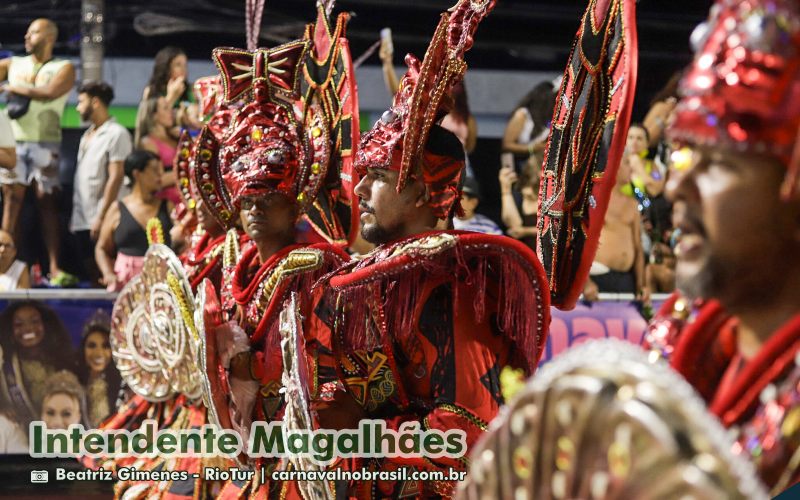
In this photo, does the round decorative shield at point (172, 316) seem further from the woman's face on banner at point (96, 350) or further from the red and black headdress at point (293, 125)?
the woman's face on banner at point (96, 350)

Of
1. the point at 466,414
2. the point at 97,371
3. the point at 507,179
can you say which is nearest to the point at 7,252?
the point at 97,371

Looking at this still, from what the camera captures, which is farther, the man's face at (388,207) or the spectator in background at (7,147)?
the spectator in background at (7,147)

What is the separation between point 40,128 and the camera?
634 centimetres

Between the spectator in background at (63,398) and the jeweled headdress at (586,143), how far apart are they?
4163 millimetres

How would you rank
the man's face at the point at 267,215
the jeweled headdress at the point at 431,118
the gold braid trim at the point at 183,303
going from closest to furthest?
1. the jeweled headdress at the point at 431,118
2. the man's face at the point at 267,215
3. the gold braid trim at the point at 183,303

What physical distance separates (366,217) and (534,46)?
11.3ft

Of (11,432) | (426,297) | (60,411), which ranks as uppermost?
(426,297)

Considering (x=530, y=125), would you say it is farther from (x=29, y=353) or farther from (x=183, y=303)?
(x=29, y=353)

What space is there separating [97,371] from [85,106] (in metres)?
1.49

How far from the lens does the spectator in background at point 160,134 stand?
6324mm

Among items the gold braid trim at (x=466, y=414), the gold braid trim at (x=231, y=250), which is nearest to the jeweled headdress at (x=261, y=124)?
the gold braid trim at (x=231, y=250)

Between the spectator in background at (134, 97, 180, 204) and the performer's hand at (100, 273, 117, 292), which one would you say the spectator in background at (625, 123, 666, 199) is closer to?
the spectator in background at (134, 97, 180, 204)

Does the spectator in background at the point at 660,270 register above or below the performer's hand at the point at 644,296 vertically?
above

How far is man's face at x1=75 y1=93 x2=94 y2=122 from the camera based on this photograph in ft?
20.7
